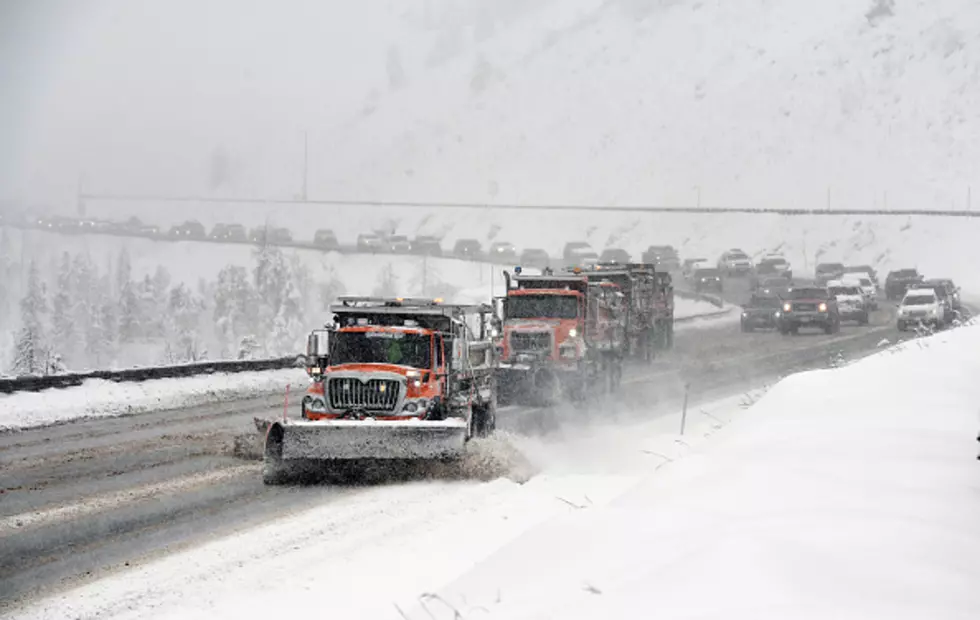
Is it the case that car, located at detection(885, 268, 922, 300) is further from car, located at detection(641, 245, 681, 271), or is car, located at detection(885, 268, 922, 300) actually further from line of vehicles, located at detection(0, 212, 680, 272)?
car, located at detection(641, 245, 681, 271)

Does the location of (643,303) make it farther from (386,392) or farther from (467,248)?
(467,248)

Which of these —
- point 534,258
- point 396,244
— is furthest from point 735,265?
point 396,244

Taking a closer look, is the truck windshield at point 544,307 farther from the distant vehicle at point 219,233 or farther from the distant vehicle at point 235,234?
the distant vehicle at point 219,233

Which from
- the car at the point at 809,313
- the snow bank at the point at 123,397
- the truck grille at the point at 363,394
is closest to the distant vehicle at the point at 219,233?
the car at the point at 809,313

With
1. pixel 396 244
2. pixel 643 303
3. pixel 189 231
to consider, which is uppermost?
pixel 189 231

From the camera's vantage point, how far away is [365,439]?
47.3ft

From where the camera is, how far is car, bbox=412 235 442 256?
102 metres

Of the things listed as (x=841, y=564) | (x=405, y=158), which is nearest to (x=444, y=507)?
(x=841, y=564)

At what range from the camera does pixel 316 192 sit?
18525cm

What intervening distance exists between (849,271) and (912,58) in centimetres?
5994

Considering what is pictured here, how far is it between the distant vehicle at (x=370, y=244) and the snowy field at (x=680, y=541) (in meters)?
87.9

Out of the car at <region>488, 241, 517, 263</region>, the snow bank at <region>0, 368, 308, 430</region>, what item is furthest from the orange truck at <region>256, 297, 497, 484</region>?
the car at <region>488, 241, 517, 263</region>

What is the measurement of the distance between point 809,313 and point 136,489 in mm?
33374

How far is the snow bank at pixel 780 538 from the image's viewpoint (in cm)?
582
